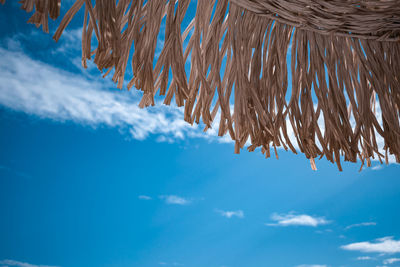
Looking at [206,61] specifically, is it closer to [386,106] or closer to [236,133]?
[236,133]

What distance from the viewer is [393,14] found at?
2.35ft

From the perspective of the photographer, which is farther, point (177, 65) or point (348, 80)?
point (348, 80)

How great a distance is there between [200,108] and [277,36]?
0.24 m

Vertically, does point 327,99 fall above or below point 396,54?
below

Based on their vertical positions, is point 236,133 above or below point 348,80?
below

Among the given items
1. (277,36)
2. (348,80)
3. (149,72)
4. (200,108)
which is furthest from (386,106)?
(149,72)

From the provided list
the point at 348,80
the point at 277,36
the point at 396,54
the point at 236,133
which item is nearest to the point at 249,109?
the point at 236,133

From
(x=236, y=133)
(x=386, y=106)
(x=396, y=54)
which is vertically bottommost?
(x=236, y=133)

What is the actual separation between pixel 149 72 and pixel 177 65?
59mm

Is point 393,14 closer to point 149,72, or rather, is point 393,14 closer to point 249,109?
point 249,109

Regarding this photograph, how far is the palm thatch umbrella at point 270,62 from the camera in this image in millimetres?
650

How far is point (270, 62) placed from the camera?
2.55ft

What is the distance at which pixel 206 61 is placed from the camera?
72 cm

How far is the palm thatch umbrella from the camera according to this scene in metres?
0.65
